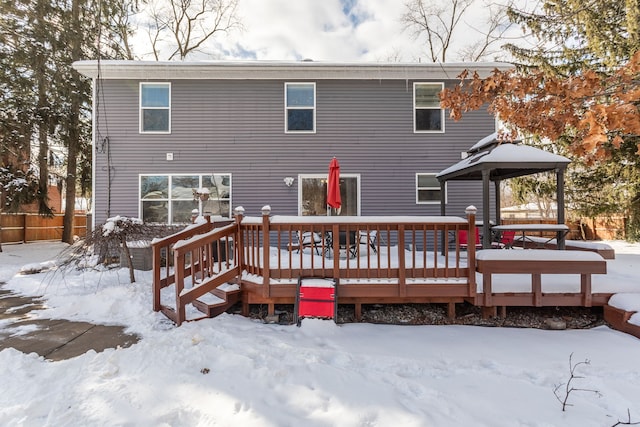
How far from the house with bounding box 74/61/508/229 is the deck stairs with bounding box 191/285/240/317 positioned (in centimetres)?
417

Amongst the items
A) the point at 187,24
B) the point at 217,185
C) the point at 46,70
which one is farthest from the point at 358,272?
the point at 187,24

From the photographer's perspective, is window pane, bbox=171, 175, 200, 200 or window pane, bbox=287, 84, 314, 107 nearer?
window pane, bbox=171, 175, 200, 200

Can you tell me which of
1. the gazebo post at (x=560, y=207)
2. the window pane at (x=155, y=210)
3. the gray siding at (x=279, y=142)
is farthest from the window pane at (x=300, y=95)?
Result: the gazebo post at (x=560, y=207)

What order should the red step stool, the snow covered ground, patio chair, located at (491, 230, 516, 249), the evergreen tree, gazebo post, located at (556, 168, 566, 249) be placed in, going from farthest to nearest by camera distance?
the evergreen tree → patio chair, located at (491, 230, 516, 249) → gazebo post, located at (556, 168, 566, 249) → the red step stool → the snow covered ground

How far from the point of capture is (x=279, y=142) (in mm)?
8453

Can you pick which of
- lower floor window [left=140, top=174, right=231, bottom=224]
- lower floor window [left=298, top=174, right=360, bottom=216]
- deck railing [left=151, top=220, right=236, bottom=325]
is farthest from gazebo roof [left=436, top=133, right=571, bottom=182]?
lower floor window [left=140, top=174, right=231, bottom=224]

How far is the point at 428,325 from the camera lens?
4.08 meters

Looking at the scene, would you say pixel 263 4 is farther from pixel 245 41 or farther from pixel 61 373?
pixel 61 373

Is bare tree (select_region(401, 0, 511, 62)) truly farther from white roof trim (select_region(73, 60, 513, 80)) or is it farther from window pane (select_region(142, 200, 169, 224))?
window pane (select_region(142, 200, 169, 224))

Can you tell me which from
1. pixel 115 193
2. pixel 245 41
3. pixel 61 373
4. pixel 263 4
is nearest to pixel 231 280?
pixel 61 373

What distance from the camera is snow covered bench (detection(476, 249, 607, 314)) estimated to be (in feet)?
13.1

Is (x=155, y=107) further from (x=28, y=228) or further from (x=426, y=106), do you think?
(x=28, y=228)

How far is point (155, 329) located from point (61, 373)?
106 centimetres

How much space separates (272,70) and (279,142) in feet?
5.90
